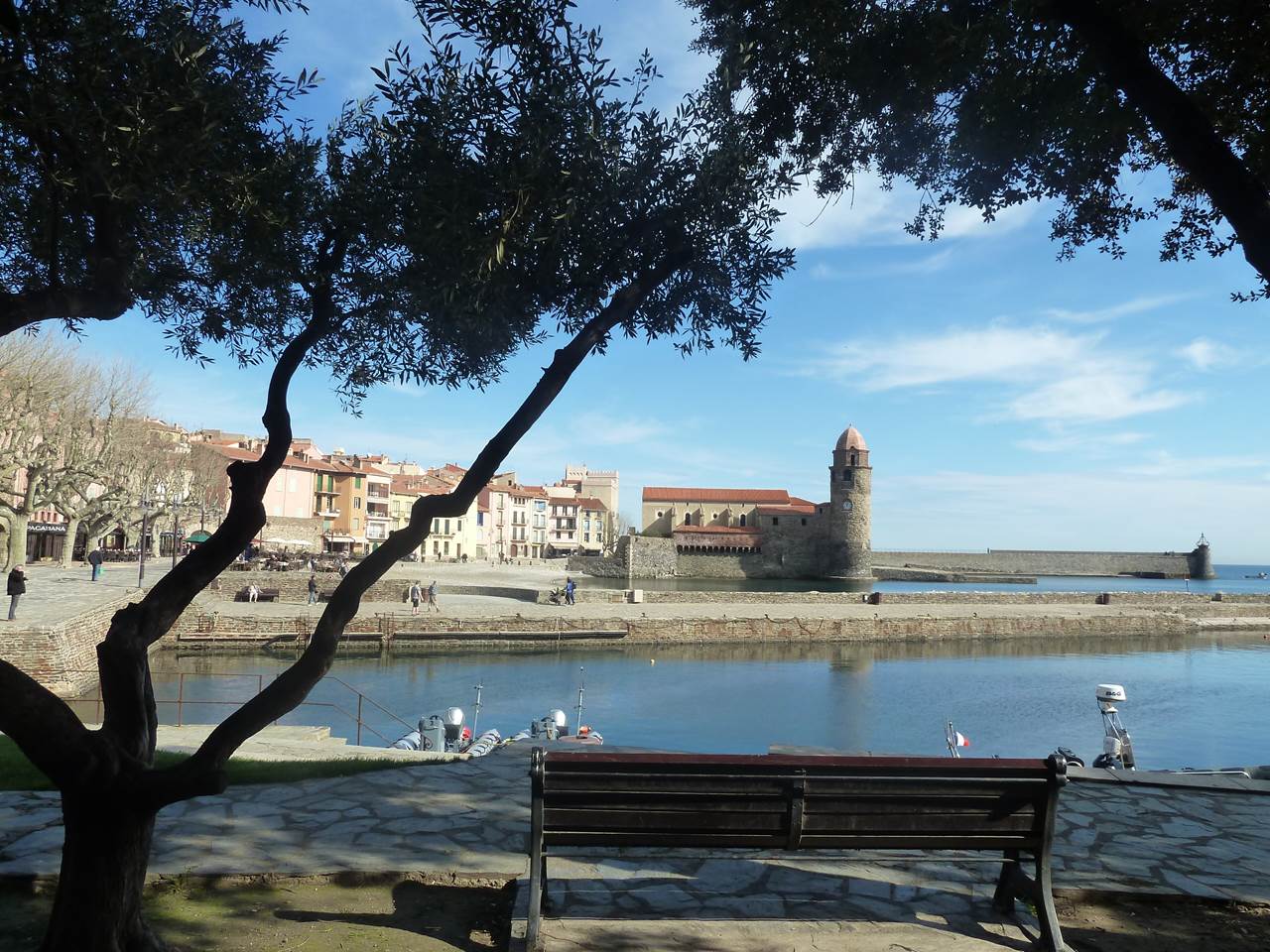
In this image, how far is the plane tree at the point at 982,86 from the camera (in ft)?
17.5

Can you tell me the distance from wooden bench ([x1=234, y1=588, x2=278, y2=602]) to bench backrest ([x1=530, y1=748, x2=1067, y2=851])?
1363 inches

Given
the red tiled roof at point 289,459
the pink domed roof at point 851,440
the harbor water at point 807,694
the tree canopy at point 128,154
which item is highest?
the pink domed roof at point 851,440

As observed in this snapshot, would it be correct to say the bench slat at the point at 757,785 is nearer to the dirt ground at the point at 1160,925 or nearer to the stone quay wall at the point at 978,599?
the dirt ground at the point at 1160,925

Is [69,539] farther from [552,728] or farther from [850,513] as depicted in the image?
[850,513]

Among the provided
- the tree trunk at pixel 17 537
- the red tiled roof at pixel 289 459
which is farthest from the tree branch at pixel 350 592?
the red tiled roof at pixel 289 459

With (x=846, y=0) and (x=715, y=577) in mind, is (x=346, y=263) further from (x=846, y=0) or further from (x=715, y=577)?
(x=715, y=577)

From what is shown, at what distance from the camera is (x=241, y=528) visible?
13.0 ft

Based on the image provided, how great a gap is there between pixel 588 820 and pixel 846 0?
18.1 ft

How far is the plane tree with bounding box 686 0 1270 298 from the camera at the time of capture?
210 inches

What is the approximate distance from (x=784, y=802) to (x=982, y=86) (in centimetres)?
530

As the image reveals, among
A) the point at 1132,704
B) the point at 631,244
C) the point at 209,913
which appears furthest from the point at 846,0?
the point at 1132,704

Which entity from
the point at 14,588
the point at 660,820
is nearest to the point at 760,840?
the point at 660,820

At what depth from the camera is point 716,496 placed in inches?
3738

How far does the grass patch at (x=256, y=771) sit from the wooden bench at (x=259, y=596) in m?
29.0
